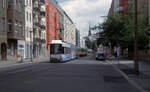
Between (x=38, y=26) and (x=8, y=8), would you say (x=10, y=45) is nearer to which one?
(x=8, y=8)

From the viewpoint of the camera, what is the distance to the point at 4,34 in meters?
42.9

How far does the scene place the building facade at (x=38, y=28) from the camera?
208 feet

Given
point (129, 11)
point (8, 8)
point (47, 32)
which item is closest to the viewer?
point (8, 8)

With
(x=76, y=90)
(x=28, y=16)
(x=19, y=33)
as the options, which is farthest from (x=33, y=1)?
(x=76, y=90)

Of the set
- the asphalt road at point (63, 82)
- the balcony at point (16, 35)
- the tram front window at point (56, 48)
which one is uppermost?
the balcony at point (16, 35)

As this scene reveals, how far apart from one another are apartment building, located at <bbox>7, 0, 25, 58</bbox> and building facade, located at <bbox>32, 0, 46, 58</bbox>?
426 inches

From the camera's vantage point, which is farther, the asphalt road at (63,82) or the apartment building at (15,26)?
the apartment building at (15,26)

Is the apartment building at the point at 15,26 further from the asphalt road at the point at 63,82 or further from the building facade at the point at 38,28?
the asphalt road at the point at 63,82

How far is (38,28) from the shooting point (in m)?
66.4

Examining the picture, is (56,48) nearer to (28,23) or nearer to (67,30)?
(28,23)

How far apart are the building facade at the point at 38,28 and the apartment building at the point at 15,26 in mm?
10813

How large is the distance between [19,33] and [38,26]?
58.4 feet

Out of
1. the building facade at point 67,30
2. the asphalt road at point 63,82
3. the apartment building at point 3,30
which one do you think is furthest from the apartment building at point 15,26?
the building facade at point 67,30

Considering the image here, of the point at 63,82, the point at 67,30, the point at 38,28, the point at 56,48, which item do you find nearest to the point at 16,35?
the point at 56,48
